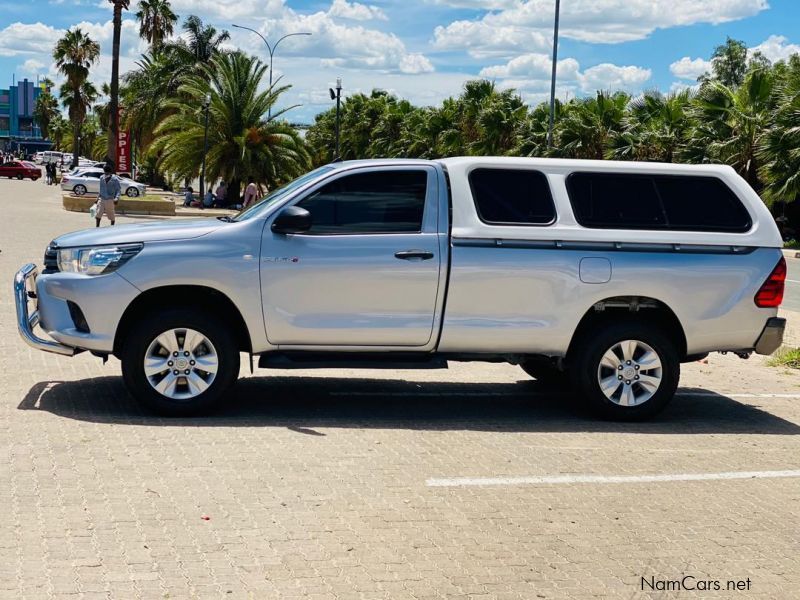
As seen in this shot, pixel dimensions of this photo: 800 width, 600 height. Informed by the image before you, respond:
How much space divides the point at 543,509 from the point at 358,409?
274 centimetres

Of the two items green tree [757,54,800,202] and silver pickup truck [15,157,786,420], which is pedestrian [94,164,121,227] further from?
green tree [757,54,800,202]

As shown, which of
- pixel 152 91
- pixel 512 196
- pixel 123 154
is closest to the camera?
pixel 512 196

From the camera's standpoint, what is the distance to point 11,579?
4695mm

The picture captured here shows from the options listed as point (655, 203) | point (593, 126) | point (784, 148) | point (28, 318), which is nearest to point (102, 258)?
point (28, 318)

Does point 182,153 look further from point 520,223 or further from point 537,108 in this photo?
point 520,223

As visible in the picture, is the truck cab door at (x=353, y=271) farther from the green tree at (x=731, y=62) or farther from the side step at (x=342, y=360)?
the green tree at (x=731, y=62)

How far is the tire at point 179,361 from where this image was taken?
772cm

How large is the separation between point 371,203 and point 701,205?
8.56ft

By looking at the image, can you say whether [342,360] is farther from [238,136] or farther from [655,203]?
[238,136]

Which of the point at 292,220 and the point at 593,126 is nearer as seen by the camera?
the point at 292,220

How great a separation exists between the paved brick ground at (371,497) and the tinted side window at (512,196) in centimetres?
158

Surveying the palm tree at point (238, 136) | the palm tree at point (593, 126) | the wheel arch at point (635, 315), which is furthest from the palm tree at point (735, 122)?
the wheel arch at point (635, 315)

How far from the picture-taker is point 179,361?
780 cm

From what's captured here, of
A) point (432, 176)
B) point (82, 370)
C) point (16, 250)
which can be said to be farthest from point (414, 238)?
point (16, 250)
